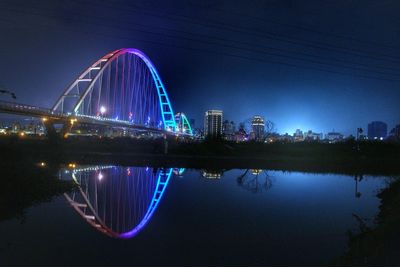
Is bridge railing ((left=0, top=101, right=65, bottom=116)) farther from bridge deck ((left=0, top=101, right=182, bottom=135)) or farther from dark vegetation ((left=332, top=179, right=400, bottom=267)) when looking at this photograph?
dark vegetation ((left=332, top=179, right=400, bottom=267))

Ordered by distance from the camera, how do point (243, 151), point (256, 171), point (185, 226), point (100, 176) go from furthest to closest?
point (243, 151) < point (256, 171) < point (100, 176) < point (185, 226)

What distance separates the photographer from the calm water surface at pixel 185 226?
9.20 m

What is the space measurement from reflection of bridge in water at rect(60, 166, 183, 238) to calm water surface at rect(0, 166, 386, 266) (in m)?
0.04

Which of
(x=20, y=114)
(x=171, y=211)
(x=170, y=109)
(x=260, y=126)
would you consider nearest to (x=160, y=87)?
(x=170, y=109)

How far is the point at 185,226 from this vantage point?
484 inches

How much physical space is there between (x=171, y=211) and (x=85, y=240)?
4585 mm

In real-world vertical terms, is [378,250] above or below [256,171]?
below

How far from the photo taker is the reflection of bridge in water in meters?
12.6

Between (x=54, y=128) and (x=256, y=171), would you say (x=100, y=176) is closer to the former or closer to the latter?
(x=256, y=171)

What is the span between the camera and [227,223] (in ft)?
42.4

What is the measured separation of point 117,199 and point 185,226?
5921 mm

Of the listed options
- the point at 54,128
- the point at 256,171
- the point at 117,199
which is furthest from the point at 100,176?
the point at 54,128

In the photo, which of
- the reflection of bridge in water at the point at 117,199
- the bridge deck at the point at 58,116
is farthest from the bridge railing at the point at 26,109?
the reflection of bridge in water at the point at 117,199

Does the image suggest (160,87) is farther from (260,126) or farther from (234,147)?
(234,147)
